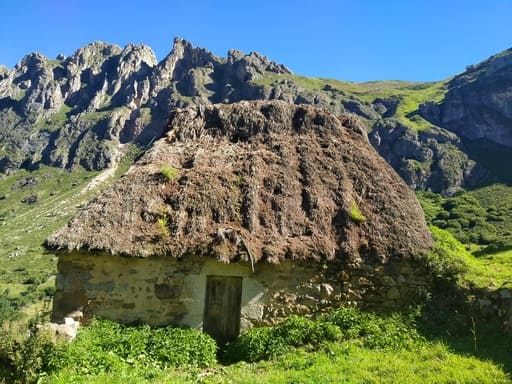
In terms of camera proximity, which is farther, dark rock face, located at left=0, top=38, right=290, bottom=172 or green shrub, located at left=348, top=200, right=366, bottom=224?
dark rock face, located at left=0, top=38, right=290, bottom=172

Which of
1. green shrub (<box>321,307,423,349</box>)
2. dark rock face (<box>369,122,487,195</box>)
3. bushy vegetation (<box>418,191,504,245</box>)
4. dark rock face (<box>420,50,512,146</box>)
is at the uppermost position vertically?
dark rock face (<box>420,50,512,146</box>)

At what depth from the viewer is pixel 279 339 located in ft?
27.3

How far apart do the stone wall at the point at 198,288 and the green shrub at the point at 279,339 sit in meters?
0.50

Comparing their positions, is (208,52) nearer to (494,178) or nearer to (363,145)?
(494,178)

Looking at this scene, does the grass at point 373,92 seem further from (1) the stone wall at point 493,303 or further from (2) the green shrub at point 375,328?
(2) the green shrub at point 375,328

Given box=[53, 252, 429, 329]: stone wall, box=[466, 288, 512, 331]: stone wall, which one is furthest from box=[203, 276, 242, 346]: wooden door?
box=[466, 288, 512, 331]: stone wall

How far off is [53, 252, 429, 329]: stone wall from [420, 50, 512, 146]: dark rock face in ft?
317

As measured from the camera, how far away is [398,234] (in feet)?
31.4

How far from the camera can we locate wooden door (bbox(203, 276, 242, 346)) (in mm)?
9234

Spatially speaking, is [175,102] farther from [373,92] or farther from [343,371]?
[343,371]

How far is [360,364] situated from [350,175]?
4.89 meters

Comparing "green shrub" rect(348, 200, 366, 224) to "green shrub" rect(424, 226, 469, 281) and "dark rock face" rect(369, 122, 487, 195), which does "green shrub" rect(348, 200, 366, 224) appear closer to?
"green shrub" rect(424, 226, 469, 281)

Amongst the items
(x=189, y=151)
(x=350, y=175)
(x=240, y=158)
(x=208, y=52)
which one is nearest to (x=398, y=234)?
(x=350, y=175)

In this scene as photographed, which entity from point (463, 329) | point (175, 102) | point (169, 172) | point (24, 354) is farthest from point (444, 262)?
point (175, 102)
